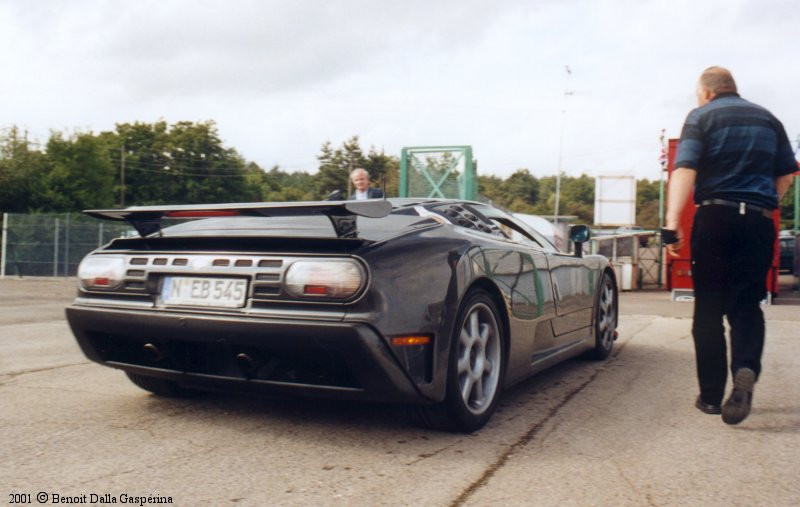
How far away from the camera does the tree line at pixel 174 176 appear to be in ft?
132

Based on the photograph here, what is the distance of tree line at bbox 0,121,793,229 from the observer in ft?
132

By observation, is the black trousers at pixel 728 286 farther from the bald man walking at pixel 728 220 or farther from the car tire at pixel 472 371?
the car tire at pixel 472 371

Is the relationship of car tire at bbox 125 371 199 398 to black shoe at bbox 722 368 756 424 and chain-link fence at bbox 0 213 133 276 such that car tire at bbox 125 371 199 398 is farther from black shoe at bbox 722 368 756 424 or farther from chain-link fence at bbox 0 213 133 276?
chain-link fence at bbox 0 213 133 276

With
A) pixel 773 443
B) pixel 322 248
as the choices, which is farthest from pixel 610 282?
pixel 322 248

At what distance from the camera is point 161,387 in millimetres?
3922

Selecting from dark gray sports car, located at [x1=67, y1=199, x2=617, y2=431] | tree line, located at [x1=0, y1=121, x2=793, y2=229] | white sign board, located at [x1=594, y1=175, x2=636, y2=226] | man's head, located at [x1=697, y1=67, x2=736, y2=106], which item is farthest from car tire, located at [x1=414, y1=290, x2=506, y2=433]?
tree line, located at [x1=0, y1=121, x2=793, y2=229]

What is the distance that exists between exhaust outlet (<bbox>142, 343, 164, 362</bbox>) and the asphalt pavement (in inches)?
12.9

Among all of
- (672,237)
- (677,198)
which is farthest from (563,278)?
(677,198)

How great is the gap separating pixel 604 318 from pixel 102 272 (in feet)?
12.5

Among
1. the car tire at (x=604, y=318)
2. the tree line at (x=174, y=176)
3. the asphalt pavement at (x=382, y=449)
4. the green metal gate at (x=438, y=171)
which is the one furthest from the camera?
the tree line at (x=174, y=176)

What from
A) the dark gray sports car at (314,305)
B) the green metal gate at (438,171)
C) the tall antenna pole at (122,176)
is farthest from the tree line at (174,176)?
the dark gray sports car at (314,305)

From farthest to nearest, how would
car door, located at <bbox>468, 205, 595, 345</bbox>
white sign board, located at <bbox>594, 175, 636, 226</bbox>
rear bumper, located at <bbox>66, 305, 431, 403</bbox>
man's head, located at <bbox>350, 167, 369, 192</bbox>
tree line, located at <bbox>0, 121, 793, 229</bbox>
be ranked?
tree line, located at <bbox>0, 121, 793, 229</bbox> → white sign board, located at <bbox>594, 175, 636, 226</bbox> → man's head, located at <bbox>350, 167, 369, 192</bbox> → car door, located at <bbox>468, 205, 595, 345</bbox> → rear bumper, located at <bbox>66, 305, 431, 403</bbox>

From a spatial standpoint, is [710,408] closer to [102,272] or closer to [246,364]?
[246,364]

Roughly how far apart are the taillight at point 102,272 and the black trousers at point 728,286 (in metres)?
2.78
